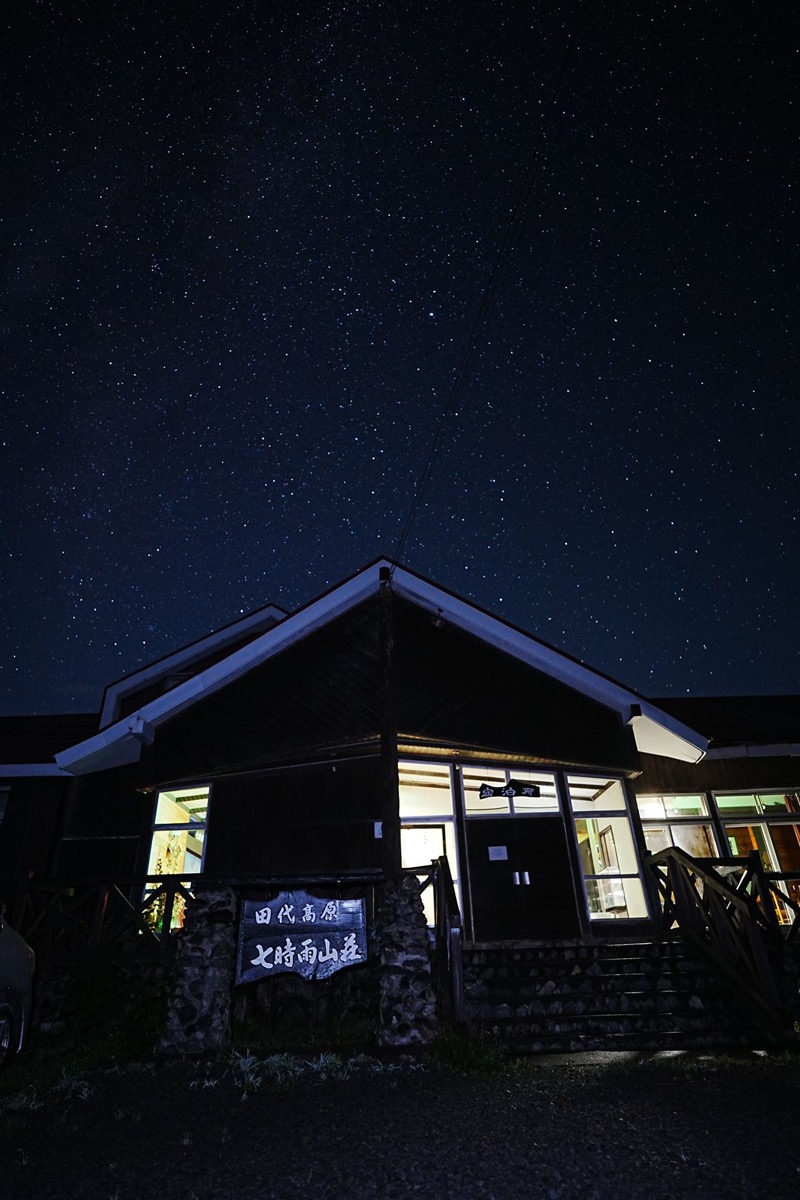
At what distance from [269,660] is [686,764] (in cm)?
1058

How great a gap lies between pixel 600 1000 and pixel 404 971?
3038 mm

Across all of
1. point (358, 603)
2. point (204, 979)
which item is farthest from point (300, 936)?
point (358, 603)

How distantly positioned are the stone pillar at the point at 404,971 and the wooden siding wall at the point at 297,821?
3.17 m

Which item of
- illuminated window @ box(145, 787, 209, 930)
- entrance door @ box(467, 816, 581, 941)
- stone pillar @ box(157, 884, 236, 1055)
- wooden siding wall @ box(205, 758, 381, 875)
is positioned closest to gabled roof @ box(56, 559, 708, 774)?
illuminated window @ box(145, 787, 209, 930)

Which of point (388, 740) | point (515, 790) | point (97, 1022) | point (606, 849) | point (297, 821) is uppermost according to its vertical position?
point (388, 740)

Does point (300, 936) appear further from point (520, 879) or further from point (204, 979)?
point (520, 879)

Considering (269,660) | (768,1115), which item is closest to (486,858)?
(269,660)

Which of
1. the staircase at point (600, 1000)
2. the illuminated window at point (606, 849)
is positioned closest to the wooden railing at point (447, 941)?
the staircase at point (600, 1000)

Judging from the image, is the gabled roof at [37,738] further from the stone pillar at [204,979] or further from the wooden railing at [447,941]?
the wooden railing at [447,941]

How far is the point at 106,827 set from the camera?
1383 cm

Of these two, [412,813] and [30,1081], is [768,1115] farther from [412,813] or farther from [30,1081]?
[412,813]

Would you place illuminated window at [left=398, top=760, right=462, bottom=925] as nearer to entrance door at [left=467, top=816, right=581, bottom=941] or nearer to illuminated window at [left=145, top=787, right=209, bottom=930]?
entrance door at [left=467, top=816, right=581, bottom=941]

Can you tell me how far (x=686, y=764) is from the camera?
628 inches

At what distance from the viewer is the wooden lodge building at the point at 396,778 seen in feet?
39.7
